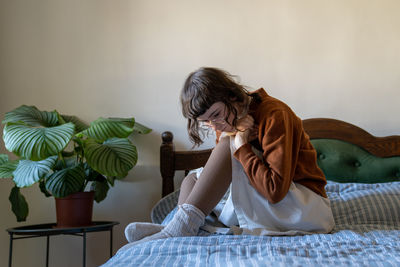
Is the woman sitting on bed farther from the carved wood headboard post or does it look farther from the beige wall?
the beige wall

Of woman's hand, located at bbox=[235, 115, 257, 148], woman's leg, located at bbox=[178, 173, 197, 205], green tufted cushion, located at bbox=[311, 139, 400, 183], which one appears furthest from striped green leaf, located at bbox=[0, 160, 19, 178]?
green tufted cushion, located at bbox=[311, 139, 400, 183]

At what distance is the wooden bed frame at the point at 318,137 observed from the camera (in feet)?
6.12

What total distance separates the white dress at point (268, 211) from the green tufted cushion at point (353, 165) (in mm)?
703

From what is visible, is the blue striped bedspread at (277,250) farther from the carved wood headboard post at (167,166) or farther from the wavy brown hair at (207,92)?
the carved wood headboard post at (167,166)

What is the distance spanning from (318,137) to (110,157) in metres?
0.93

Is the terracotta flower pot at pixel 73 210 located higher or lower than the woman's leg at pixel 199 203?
lower

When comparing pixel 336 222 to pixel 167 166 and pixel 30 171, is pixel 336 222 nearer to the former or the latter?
pixel 167 166

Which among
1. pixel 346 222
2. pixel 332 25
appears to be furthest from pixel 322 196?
pixel 332 25

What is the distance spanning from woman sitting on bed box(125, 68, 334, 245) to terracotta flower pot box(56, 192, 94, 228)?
2.04 ft

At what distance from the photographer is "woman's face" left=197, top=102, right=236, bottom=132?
1191 millimetres

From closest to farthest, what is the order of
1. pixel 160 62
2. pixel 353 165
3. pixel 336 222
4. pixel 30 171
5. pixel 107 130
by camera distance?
pixel 336 222 < pixel 30 171 < pixel 107 130 < pixel 353 165 < pixel 160 62

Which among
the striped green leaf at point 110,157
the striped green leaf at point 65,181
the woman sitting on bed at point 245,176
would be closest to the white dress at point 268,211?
the woman sitting on bed at point 245,176

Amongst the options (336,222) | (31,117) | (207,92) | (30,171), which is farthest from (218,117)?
(31,117)

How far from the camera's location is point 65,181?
163 centimetres
